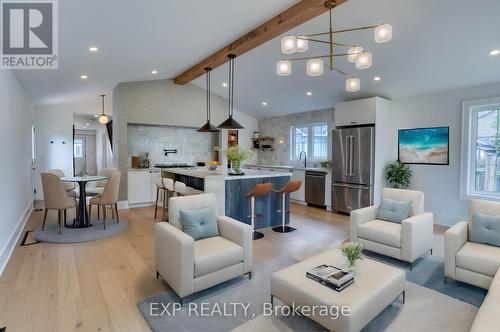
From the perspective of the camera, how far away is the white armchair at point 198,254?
244cm

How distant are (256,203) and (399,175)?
311 centimetres

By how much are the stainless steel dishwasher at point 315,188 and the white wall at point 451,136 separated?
194 centimetres

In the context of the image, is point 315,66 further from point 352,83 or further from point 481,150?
point 481,150

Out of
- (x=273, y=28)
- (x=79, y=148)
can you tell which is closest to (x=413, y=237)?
(x=273, y=28)

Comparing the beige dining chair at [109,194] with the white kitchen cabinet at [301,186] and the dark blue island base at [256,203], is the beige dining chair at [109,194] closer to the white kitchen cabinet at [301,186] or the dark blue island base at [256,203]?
the dark blue island base at [256,203]

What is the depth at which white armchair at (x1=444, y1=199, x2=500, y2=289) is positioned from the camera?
257 centimetres

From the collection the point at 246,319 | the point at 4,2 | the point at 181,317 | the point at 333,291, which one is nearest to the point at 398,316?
the point at 333,291

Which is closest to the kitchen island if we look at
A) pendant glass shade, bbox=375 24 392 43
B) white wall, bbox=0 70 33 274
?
white wall, bbox=0 70 33 274

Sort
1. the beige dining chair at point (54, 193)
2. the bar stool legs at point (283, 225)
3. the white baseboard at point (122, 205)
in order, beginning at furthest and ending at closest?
the white baseboard at point (122, 205)
the bar stool legs at point (283, 225)
the beige dining chair at point (54, 193)

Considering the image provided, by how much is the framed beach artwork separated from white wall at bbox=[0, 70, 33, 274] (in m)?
6.85

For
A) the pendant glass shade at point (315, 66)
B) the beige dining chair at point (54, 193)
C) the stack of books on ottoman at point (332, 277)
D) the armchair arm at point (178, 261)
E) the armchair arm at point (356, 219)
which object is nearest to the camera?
the stack of books on ottoman at point (332, 277)

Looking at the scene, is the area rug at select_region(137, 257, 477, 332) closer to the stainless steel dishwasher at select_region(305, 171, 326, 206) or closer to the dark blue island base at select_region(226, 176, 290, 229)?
the dark blue island base at select_region(226, 176, 290, 229)

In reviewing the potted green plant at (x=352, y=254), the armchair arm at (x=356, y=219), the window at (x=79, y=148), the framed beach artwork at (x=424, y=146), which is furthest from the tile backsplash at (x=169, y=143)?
the window at (x=79, y=148)

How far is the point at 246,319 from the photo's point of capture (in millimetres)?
2273
